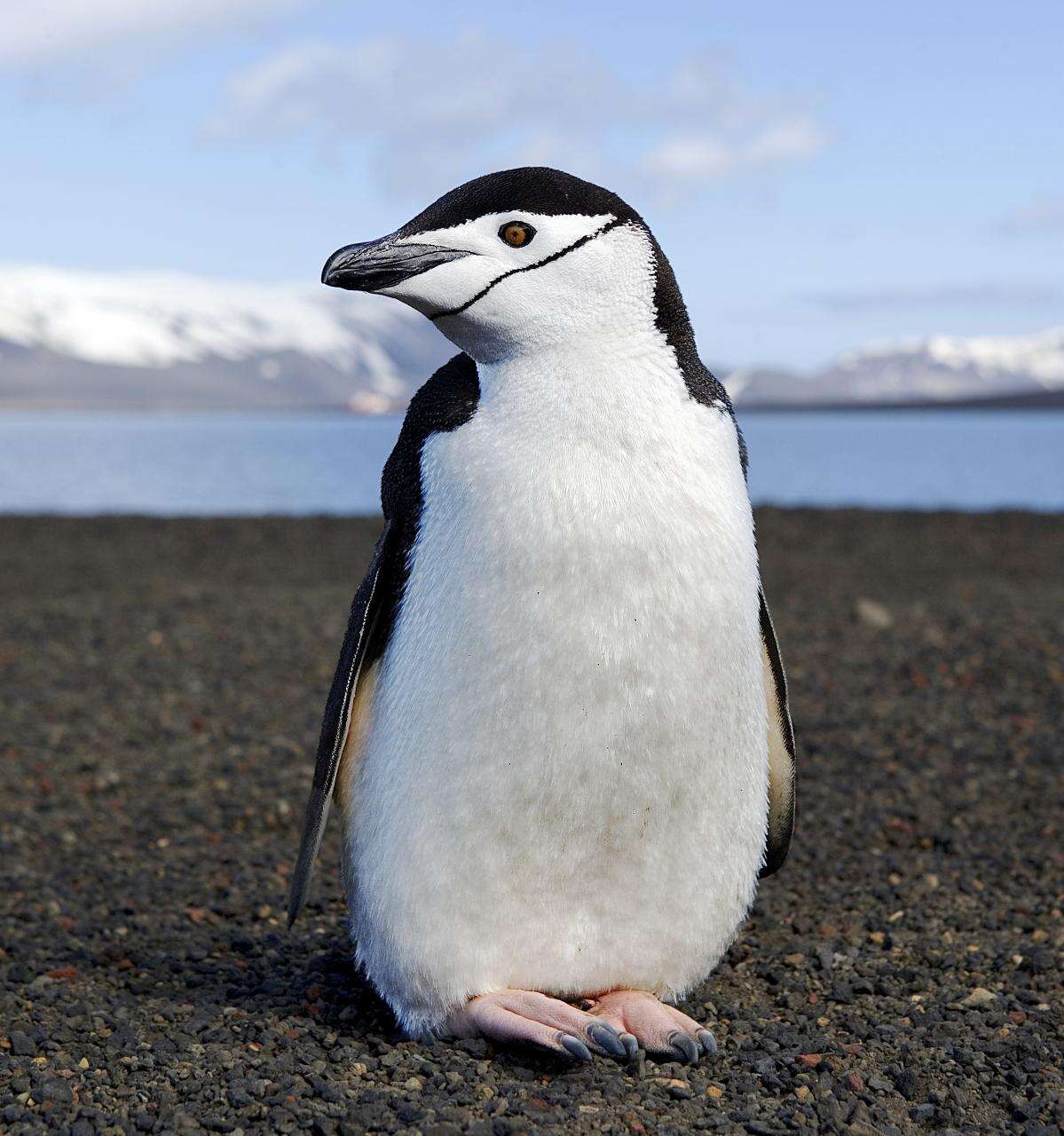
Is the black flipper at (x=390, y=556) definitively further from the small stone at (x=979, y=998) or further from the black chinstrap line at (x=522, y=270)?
the small stone at (x=979, y=998)

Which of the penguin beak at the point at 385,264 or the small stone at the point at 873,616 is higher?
the penguin beak at the point at 385,264

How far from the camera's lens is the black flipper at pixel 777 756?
300cm

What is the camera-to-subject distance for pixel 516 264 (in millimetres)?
2488

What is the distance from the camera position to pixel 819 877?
433cm

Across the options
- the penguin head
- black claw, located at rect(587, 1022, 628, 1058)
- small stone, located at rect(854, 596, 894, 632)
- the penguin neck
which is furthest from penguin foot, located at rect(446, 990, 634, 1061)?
small stone, located at rect(854, 596, 894, 632)

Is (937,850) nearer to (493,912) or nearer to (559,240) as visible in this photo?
(493,912)

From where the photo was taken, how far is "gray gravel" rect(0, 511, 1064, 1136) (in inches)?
102

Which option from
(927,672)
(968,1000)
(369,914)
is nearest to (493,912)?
(369,914)

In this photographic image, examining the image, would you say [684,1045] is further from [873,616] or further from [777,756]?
[873,616]

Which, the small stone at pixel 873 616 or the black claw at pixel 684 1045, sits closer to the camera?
the black claw at pixel 684 1045

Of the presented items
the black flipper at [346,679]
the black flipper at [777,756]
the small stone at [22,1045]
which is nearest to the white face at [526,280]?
the black flipper at [346,679]

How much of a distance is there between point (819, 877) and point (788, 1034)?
150 cm

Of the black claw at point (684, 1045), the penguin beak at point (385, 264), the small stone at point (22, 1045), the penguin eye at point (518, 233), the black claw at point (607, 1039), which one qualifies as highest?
the penguin eye at point (518, 233)

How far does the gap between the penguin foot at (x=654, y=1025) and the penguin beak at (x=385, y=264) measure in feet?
4.74
